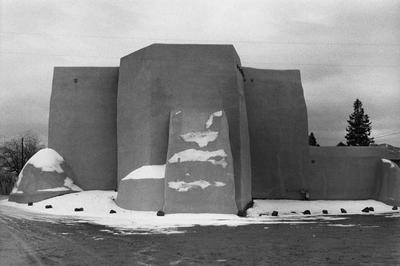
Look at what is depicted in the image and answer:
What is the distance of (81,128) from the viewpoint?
96.8ft

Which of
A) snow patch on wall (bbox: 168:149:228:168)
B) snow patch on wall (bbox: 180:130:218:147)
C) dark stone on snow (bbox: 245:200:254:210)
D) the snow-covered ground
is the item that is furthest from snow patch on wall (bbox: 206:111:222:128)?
dark stone on snow (bbox: 245:200:254:210)

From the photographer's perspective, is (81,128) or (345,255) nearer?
(345,255)

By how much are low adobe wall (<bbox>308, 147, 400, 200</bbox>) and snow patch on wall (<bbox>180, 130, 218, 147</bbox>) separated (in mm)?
10378

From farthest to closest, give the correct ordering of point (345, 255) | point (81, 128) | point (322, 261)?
point (81, 128) → point (345, 255) → point (322, 261)

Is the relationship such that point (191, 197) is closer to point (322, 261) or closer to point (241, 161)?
point (241, 161)

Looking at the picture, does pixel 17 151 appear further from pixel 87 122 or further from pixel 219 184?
pixel 219 184

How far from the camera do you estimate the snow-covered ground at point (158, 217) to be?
1792 cm

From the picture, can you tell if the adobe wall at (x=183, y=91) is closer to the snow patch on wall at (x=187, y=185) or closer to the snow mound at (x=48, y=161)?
the snow patch on wall at (x=187, y=185)

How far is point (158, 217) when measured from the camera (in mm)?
19922

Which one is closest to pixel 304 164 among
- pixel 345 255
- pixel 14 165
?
pixel 345 255

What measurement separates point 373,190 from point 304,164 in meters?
4.88

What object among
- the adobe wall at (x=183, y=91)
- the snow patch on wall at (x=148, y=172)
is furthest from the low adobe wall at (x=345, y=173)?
the snow patch on wall at (x=148, y=172)

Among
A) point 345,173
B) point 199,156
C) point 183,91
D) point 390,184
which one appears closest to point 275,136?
point 345,173

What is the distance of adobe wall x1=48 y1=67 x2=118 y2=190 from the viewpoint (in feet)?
95.5
